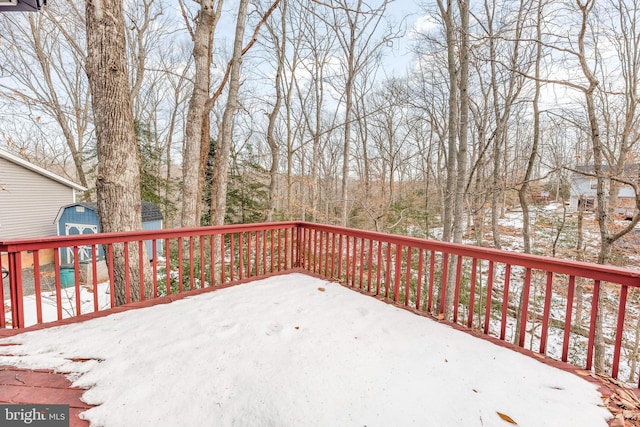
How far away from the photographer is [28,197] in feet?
30.5

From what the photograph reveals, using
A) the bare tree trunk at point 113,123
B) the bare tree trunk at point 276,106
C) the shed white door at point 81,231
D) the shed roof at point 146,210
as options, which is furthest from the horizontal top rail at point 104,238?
the shed white door at point 81,231

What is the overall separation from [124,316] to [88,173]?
13.0 metres

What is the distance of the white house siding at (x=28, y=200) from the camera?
28.5ft

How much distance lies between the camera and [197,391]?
1599 mm

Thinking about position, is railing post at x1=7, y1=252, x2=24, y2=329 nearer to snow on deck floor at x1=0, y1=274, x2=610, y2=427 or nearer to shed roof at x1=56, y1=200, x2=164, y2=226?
snow on deck floor at x1=0, y1=274, x2=610, y2=427

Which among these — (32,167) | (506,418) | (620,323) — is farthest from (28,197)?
(620,323)

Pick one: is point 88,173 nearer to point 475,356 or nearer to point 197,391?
point 197,391

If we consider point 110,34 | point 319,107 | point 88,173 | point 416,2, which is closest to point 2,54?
point 88,173

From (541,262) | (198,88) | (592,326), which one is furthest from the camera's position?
(198,88)

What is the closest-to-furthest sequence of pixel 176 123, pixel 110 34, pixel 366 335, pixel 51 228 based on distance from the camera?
pixel 366 335
pixel 110 34
pixel 51 228
pixel 176 123

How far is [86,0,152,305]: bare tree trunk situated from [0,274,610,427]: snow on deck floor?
995mm

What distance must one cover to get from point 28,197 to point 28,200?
10 cm

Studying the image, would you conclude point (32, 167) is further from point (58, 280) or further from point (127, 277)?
point (58, 280)

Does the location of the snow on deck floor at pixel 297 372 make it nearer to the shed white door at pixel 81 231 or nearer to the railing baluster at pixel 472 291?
the railing baluster at pixel 472 291
